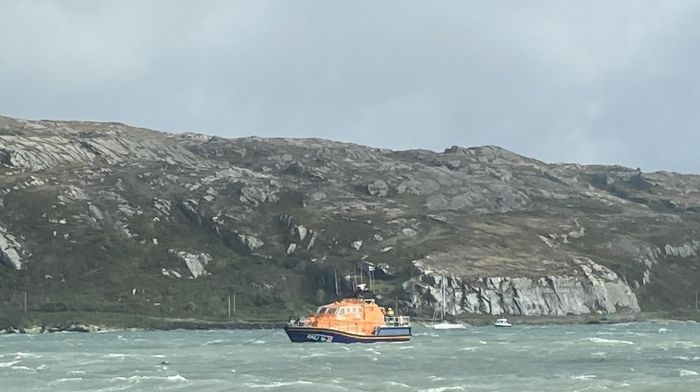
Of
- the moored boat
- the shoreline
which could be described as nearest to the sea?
the moored boat

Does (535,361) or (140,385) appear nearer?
(140,385)

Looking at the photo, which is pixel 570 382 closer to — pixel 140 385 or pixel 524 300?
pixel 140 385

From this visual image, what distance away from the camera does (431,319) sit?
180 metres

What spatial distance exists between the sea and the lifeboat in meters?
2.04

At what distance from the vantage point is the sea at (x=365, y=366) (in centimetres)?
6094

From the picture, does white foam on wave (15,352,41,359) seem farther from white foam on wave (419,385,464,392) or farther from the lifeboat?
white foam on wave (419,385,464,392)

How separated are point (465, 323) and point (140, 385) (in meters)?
123

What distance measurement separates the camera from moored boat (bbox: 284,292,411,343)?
10575cm

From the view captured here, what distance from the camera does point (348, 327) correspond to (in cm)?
10681

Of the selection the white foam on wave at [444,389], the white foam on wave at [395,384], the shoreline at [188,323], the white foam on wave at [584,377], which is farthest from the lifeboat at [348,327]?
the shoreline at [188,323]

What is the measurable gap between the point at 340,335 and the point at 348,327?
1.84 metres

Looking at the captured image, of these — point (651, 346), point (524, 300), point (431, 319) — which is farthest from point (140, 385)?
point (524, 300)

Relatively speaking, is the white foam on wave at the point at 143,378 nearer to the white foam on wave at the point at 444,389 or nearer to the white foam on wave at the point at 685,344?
the white foam on wave at the point at 444,389

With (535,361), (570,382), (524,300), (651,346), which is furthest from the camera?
(524,300)
